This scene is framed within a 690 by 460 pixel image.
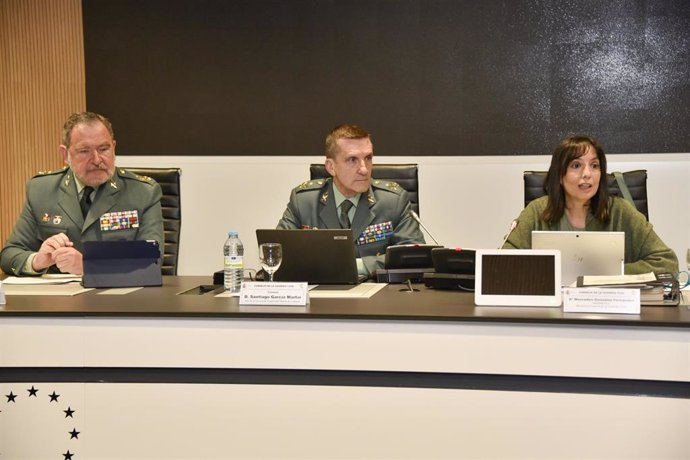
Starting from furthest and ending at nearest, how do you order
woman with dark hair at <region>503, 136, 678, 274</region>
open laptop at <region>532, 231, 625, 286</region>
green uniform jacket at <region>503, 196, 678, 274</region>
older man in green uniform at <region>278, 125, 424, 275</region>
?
older man in green uniform at <region>278, 125, 424, 275</region>
woman with dark hair at <region>503, 136, 678, 274</region>
green uniform jacket at <region>503, 196, 678, 274</region>
open laptop at <region>532, 231, 625, 286</region>

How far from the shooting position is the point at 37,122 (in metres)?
4.98

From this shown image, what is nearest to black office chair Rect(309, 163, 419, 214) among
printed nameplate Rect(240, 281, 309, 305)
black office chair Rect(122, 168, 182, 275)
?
black office chair Rect(122, 168, 182, 275)

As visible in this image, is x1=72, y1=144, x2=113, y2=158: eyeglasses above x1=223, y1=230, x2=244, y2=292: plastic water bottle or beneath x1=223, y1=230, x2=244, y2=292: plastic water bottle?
above

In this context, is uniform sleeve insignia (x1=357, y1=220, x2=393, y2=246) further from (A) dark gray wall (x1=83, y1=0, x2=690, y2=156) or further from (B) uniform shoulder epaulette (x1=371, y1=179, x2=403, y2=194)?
(A) dark gray wall (x1=83, y1=0, x2=690, y2=156)

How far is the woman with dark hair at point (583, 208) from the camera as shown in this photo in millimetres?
3039

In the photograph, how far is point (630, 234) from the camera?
120 inches

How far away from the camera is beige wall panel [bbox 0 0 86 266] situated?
4910 millimetres

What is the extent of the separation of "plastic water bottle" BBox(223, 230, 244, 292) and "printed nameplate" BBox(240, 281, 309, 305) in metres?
0.31

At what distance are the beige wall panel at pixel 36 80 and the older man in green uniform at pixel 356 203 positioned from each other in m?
2.13

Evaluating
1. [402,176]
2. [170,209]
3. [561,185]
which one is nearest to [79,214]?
[170,209]

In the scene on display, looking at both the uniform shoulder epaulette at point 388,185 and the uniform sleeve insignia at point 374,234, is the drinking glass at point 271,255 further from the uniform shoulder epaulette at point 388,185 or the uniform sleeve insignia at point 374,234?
the uniform shoulder epaulette at point 388,185

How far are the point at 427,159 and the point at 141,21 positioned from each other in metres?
1.89

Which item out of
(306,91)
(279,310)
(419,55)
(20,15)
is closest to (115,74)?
(20,15)

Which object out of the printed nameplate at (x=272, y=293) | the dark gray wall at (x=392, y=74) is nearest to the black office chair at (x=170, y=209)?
the dark gray wall at (x=392, y=74)
